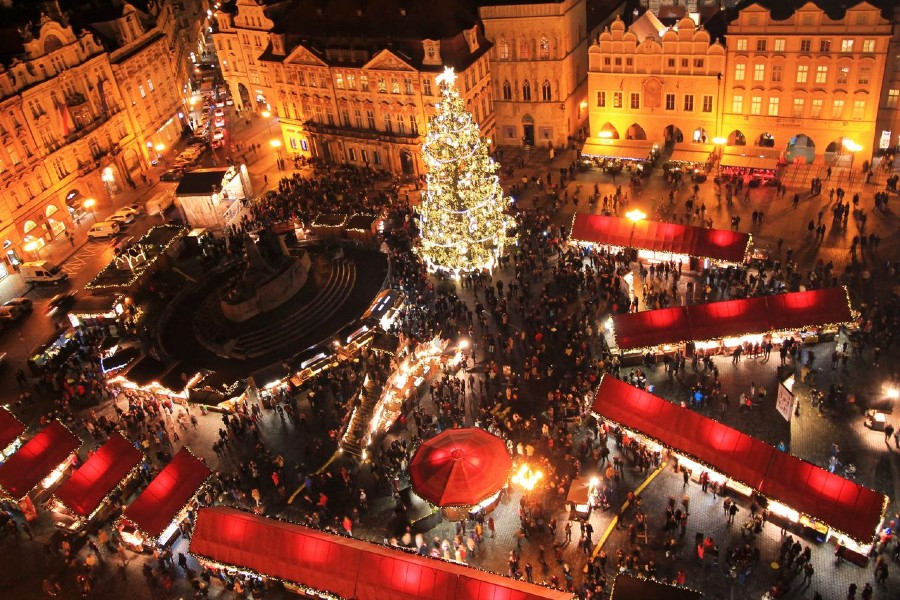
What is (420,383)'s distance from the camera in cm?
4053

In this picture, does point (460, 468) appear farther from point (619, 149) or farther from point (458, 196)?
point (619, 149)

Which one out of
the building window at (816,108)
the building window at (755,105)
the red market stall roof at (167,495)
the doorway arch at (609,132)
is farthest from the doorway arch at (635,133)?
the red market stall roof at (167,495)

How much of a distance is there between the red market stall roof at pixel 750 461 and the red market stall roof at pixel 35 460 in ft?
84.6

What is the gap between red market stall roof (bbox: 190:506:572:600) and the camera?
90.5ft

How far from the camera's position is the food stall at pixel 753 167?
186 feet

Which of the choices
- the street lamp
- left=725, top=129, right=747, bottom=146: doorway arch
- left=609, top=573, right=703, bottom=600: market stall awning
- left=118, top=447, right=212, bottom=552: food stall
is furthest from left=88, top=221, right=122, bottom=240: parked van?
left=609, top=573, right=703, bottom=600: market stall awning

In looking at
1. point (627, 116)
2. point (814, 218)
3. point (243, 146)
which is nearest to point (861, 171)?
point (814, 218)

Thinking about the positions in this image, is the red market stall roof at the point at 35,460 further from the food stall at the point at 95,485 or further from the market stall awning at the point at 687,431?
the market stall awning at the point at 687,431

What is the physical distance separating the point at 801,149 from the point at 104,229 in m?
55.6

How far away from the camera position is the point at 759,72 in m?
56.6

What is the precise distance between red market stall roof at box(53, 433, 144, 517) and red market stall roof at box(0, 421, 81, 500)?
8.10 ft

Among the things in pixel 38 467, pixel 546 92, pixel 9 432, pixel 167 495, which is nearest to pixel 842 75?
pixel 546 92

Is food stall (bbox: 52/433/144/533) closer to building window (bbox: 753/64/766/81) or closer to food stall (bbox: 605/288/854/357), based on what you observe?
food stall (bbox: 605/288/854/357)

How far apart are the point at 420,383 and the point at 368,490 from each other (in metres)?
6.77
